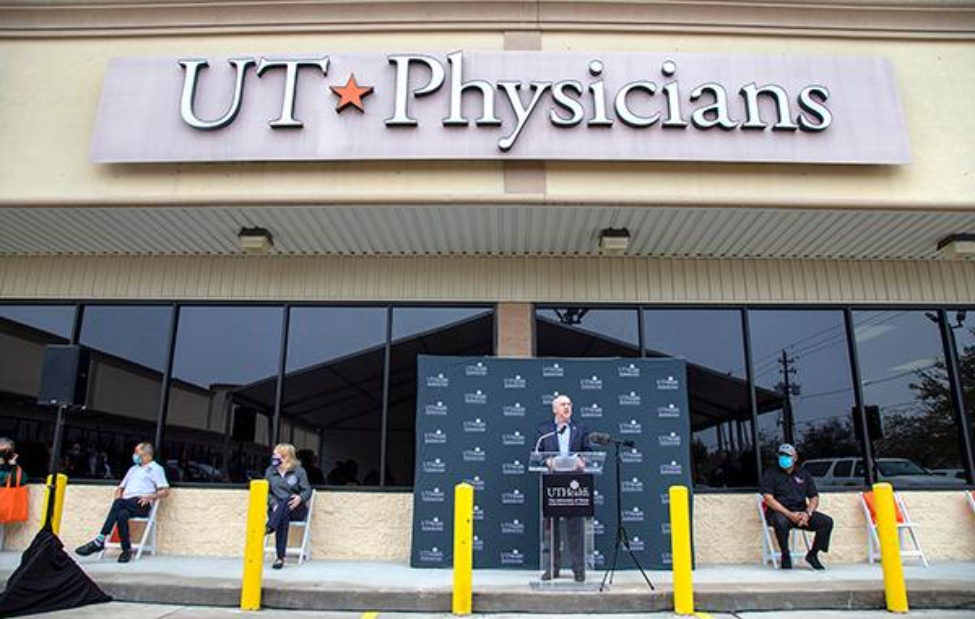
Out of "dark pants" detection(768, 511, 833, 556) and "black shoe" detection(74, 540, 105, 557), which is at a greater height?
"dark pants" detection(768, 511, 833, 556)

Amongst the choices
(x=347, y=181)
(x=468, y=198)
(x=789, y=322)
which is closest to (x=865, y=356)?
(x=789, y=322)

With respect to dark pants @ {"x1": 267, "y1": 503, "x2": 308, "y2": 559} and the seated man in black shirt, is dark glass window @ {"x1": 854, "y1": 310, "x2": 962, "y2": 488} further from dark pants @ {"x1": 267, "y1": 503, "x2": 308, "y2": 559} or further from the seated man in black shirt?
dark pants @ {"x1": 267, "y1": 503, "x2": 308, "y2": 559}

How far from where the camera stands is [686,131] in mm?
7203

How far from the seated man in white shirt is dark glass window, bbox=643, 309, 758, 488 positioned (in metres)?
6.12

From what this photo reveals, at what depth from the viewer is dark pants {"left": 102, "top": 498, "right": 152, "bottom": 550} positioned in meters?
7.37

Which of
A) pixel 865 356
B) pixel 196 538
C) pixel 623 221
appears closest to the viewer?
pixel 623 221

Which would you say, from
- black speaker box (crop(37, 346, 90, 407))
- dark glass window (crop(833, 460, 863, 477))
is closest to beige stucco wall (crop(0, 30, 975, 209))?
black speaker box (crop(37, 346, 90, 407))

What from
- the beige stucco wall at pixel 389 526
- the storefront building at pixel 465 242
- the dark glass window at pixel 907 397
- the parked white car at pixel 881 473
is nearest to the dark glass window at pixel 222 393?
the storefront building at pixel 465 242

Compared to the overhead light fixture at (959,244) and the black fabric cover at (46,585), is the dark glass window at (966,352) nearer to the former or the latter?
the overhead light fixture at (959,244)

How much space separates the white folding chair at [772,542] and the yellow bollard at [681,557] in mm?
2193

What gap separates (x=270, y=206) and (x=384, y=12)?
2.67 metres

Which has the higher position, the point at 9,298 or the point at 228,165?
the point at 228,165

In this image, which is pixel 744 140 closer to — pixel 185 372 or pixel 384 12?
pixel 384 12

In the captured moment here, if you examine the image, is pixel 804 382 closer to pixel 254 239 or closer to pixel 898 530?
pixel 898 530
